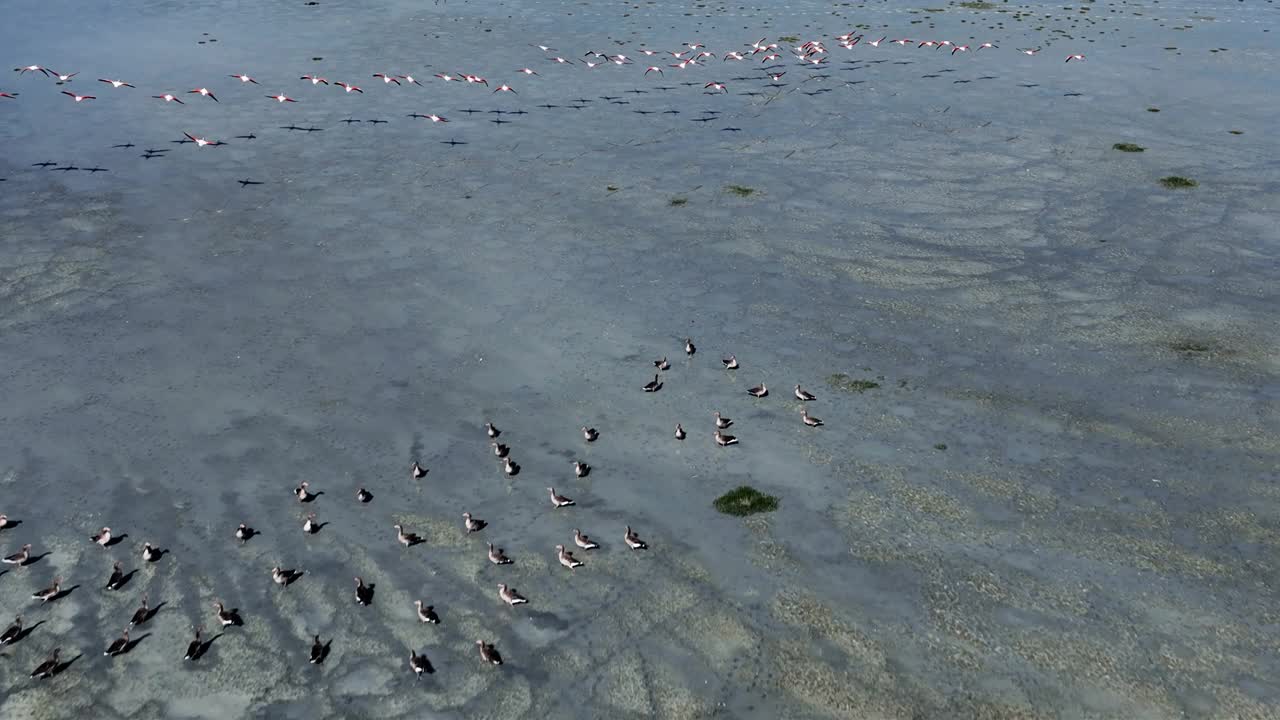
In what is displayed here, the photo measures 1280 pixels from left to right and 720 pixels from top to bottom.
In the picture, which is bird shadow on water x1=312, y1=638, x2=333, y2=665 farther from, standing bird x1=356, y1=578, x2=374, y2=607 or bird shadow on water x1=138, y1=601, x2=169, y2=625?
bird shadow on water x1=138, y1=601, x2=169, y2=625

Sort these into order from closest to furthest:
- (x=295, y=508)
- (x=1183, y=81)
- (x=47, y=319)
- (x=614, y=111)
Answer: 1. (x=295, y=508)
2. (x=47, y=319)
3. (x=614, y=111)
4. (x=1183, y=81)

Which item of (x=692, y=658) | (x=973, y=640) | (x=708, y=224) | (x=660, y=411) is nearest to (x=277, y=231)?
(x=708, y=224)

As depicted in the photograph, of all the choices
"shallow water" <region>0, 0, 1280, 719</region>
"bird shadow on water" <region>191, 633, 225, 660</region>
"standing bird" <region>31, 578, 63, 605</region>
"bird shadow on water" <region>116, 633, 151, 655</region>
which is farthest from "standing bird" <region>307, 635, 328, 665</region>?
"standing bird" <region>31, 578, 63, 605</region>

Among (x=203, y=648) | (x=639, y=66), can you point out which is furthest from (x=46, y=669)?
(x=639, y=66)

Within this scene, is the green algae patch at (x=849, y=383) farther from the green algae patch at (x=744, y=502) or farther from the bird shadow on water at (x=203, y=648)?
the bird shadow on water at (x=203, y=648)

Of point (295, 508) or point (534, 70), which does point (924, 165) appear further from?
point (295, 508)

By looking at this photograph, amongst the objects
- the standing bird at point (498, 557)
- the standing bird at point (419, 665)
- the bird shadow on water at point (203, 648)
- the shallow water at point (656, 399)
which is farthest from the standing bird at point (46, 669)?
the standing bird at point (498, 557)
